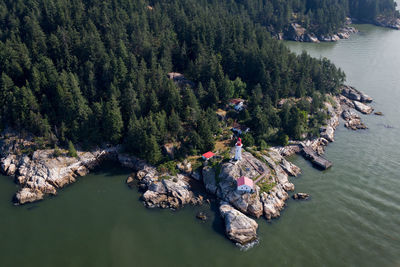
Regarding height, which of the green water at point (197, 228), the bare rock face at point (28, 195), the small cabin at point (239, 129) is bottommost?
the green water at point (197, 228)

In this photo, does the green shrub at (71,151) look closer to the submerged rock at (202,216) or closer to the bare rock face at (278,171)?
the submerged rock at (202,216)

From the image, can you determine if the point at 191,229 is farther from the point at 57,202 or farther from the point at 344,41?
the point at 344,41

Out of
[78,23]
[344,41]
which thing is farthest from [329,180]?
[344,41]

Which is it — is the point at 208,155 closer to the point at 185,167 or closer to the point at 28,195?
the point at 185,167

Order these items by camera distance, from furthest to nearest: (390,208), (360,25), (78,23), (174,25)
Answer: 1. (360,25)
2. (174,25)
3. (78,23)
4. (390,208)

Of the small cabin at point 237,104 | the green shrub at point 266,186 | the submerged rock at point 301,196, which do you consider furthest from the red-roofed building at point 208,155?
the small cabin at point 237,104

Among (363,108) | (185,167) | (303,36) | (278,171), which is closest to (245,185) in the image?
(278,171)
